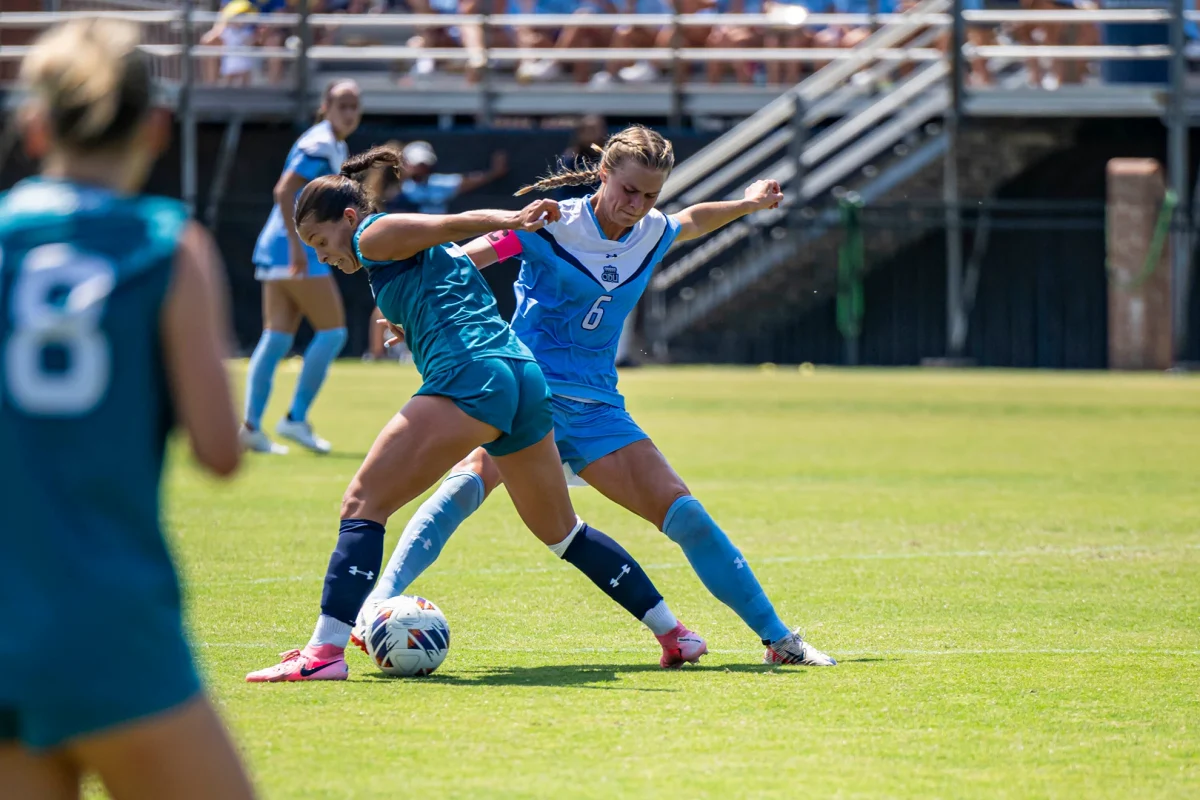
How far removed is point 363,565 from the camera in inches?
220

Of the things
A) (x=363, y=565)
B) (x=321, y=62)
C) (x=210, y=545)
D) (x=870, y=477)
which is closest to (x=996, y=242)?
(x=321, y=62)

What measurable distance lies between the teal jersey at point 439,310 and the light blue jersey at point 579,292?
0.59m

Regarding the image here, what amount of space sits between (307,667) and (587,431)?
1.33 metres

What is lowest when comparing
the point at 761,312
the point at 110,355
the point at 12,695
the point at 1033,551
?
the point at 761,312

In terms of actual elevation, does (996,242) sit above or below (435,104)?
below

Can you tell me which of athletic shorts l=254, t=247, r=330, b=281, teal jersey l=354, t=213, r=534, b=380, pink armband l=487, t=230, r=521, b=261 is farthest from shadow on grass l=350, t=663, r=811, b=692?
athletic shorts l=254, t=247, r=330, b=281

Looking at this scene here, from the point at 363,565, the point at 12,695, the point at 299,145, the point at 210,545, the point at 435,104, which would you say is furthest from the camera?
the point at 435,104

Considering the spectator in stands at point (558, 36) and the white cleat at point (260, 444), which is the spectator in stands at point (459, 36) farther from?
the white cleat at point (260, 444)

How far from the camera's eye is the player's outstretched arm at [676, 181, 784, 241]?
671 centimetres

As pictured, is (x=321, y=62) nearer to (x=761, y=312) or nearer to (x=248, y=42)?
(x=248, y=42)

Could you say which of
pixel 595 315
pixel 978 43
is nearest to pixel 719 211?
pixel 595 315

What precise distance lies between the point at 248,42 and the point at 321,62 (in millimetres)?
1024

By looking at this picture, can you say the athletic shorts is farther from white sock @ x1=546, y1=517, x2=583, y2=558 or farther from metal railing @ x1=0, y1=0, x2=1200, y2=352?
metal railing @ x1=0, y1=0, x2=1200, y2=352

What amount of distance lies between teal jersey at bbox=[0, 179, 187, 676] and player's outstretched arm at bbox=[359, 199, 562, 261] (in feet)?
8.51
